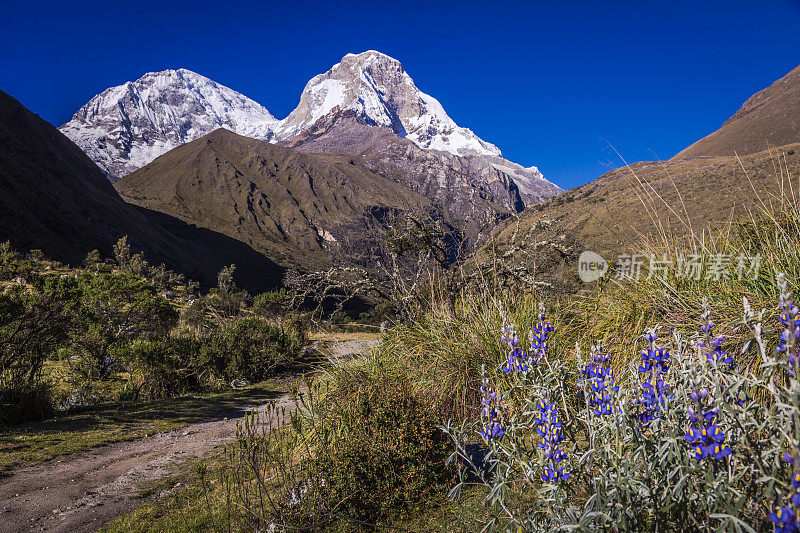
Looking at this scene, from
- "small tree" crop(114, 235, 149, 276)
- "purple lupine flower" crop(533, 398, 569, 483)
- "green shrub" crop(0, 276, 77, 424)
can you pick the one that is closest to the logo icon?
"purple lupine flower" crop(533, 398, 569, 483)

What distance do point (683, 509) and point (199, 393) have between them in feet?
27.3

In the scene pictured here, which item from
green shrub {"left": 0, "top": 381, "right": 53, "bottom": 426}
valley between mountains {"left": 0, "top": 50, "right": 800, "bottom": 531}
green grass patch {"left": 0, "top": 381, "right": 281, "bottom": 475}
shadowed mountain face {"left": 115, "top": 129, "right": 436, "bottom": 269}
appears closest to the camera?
valley between mountains {"left": 0, "top": 50, "right": 800, "bottom": 531}

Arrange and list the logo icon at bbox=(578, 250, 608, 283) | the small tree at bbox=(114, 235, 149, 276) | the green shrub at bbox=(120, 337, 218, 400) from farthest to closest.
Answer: the small tree at bbox=(114, 235, 149, 276) < the green shrub at bbox=(120, 337, 218, 400) < the logo icon at bbox=(578, 250, 608, 283)

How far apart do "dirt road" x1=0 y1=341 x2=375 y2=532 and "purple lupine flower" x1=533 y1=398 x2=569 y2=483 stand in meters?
3.17

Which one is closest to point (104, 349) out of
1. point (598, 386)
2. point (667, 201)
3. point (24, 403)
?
point (24, 403)

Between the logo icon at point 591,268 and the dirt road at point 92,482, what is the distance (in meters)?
4.95

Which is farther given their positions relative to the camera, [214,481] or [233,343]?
[233,343]

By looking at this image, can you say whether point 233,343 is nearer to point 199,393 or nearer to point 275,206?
point 199,393

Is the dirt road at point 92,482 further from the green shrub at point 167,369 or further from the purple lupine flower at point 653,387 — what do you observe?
the purple lupine flower at point 653,387

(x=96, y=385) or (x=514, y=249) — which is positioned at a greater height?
(x=514, y=249)

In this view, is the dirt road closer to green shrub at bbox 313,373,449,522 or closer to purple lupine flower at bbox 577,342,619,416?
green shrub at bbox 313,373,449,522

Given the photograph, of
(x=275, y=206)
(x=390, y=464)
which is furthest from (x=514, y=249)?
(x=275, y=206)

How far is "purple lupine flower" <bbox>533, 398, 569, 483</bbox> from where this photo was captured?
5.05 ft

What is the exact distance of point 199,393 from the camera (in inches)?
306
